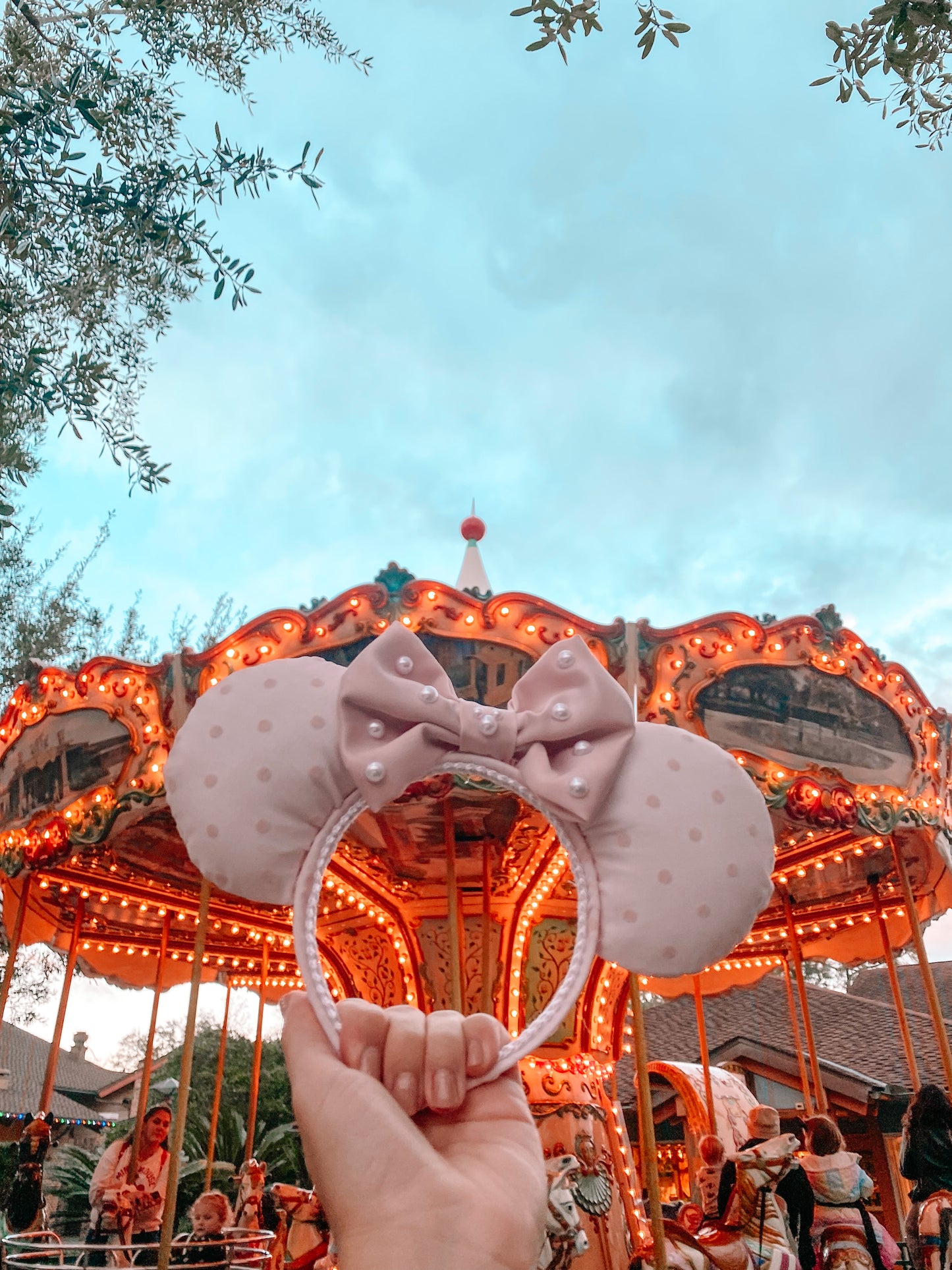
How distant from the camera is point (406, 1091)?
4.78 feet

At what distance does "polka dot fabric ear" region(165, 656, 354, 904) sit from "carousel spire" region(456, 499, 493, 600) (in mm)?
5923

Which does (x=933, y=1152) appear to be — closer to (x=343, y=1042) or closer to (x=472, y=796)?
(x=472, y=796)

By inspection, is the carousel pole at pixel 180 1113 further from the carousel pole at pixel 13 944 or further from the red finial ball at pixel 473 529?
the red finial ball at pixel 473 529

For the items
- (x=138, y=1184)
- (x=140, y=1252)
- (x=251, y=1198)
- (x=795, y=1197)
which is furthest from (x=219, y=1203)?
(x=795, y=1197)

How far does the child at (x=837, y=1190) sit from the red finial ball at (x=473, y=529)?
4954 mm

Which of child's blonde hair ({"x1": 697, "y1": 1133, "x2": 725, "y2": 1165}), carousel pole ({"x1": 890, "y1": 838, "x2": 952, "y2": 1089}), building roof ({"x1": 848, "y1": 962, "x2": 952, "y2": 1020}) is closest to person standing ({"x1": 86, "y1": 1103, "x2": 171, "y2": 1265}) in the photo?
child's blonde hair ({"x1": 697, "y1": 1133, "x2": 725, "y2": 1165})

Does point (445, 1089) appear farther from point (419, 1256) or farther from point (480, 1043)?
point (419, 1256)

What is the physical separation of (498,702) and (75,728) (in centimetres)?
293

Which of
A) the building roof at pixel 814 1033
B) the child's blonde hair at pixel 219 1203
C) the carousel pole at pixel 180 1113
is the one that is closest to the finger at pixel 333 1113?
the carousel pole at pixel 180 1113

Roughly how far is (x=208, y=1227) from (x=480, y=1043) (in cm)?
699

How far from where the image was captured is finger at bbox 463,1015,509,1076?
1489mm

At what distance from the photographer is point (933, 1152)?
5680mm

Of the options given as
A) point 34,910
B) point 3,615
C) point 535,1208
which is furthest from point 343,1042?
point 3,615

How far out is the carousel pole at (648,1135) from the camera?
4.67 metres
